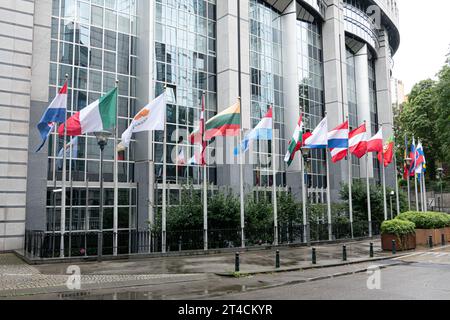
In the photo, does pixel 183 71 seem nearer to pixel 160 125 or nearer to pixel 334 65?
pixel 160 125

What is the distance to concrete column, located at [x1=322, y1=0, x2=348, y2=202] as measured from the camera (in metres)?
47.4

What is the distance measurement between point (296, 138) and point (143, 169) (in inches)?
443

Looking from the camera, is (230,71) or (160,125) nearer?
(160,125)

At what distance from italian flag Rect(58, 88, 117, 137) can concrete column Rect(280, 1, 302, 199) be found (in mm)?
24693

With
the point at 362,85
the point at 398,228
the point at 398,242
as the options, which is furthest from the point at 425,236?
the point at 362,85

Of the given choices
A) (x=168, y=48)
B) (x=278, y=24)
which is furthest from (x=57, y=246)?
(x=278, y=24)

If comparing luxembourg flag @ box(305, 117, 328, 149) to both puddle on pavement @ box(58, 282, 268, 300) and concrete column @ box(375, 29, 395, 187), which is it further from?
concrete column @ box(375, 29, 395, 187)

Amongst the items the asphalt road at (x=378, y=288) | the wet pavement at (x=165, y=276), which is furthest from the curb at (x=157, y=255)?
the asphalt road at (x=378, y=288)

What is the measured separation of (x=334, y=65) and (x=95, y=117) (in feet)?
116

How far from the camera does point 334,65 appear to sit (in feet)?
157

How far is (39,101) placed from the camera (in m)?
25.1

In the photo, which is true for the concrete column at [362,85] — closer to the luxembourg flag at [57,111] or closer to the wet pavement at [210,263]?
the wet pavement at [210,263]

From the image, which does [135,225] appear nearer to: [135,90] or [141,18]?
[135,90]

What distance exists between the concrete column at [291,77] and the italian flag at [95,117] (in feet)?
81.0
